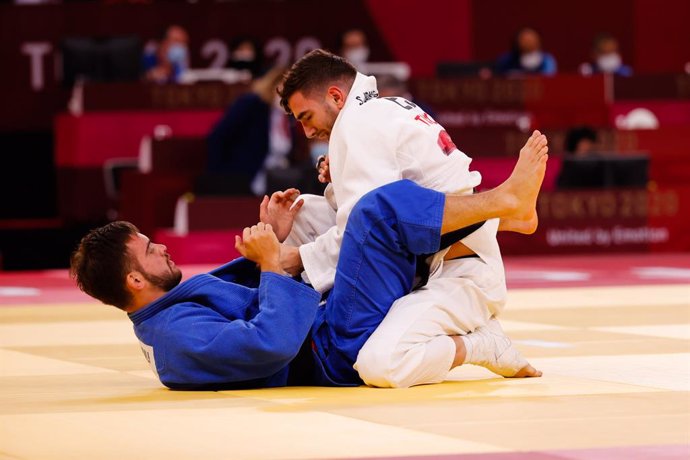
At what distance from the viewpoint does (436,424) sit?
4.38m

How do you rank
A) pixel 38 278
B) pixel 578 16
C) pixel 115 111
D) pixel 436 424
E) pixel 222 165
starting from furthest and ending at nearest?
pixel 578 16
pixel 115 111
pixel 222 165
pixel 38 278
pixel 436 424

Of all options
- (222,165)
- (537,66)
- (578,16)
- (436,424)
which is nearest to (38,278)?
(222,165)

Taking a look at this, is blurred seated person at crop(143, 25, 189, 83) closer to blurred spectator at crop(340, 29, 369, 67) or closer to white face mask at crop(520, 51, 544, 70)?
blurred spectator at crop(340, 29, 369, 67)

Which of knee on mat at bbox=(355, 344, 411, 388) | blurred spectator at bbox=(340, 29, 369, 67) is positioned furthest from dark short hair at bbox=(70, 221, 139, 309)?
blurred spectator at bbox=(340, 29, 369, 67)

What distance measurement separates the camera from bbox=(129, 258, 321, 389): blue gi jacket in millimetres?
5062

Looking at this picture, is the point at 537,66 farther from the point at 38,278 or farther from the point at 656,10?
the point at 38,278

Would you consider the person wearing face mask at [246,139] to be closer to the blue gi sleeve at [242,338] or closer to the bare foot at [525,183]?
the bare foot at [525,183]

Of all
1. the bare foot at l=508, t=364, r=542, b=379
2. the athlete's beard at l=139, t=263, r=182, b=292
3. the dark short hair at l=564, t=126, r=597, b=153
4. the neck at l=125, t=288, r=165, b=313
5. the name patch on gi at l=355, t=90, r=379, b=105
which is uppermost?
the name patch on gi at l=355, t=90, r=379, b=105

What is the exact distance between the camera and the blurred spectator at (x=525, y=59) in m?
18.0

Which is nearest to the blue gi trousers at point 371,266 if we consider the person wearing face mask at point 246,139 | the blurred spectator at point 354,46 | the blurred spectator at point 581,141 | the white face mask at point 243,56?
the person wearing face mask at point 246,139

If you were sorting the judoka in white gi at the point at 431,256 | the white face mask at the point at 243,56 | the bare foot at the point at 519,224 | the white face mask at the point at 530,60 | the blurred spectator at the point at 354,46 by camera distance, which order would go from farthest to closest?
the white face mask at the point at 530,60, the blurred spectator at the point at 354,46, the white face mask at the point at 243,56, the bare foot at the point at 519,224, the judoka in white gi at the point at 431,256

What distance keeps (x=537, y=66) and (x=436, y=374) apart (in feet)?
43.1

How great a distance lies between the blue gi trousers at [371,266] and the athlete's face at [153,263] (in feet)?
1.90

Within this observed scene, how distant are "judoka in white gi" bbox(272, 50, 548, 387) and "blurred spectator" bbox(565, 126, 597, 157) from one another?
9.40 m
